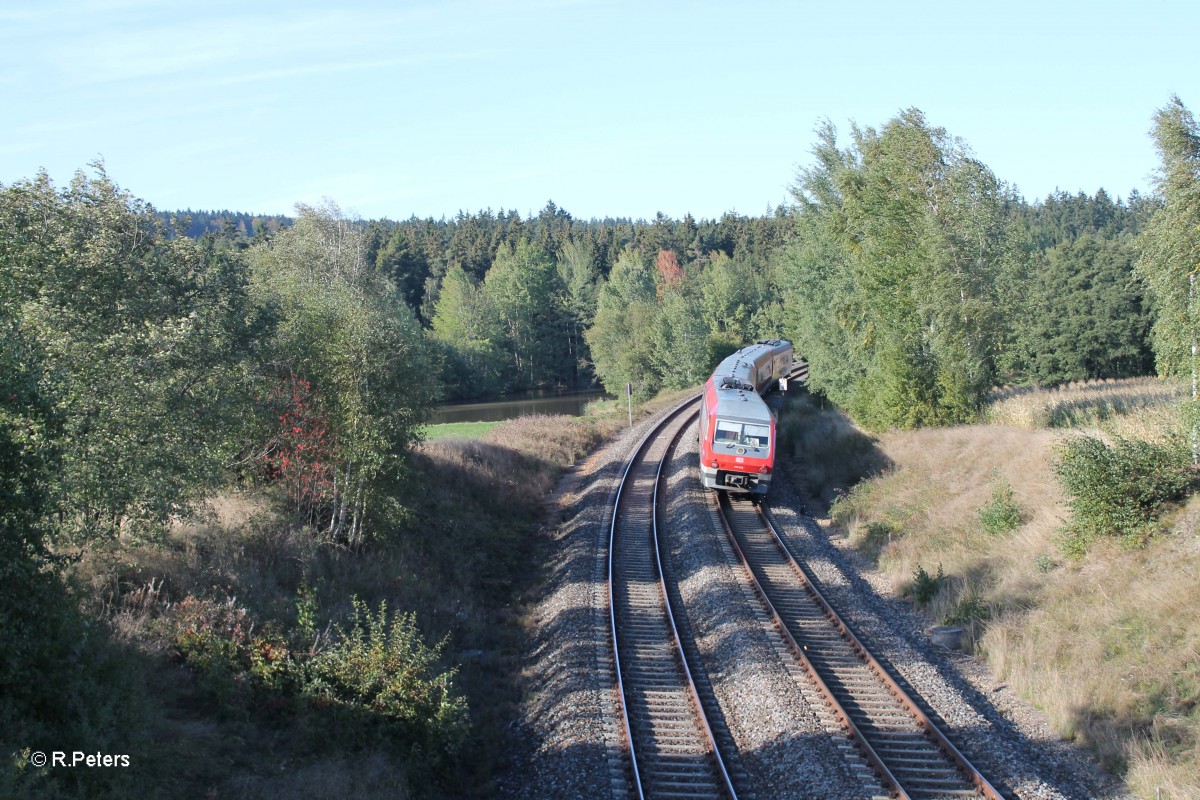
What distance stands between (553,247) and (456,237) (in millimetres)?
15867

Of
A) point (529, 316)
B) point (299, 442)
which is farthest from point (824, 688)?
point (529, 316)

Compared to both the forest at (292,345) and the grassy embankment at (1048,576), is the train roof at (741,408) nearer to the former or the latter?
the grassy embankment at (1048,576)

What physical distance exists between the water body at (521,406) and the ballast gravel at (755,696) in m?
41.4

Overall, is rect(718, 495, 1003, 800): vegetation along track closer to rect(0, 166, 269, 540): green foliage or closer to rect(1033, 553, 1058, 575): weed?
rect(1033, 553, 1058, 575): weed

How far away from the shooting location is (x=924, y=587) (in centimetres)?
1666

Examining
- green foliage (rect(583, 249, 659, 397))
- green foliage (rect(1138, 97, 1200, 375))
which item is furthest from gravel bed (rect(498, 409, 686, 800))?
green foliage (rect(583, 249, 659, 397))

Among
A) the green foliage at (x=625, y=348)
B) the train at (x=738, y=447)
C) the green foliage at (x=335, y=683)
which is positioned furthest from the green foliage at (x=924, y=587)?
the green foliage at (x=625, y=348)

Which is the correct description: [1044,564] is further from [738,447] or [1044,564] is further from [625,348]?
[625,348]

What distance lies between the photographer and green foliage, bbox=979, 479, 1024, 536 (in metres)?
17.8

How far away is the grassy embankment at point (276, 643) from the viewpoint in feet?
29.5

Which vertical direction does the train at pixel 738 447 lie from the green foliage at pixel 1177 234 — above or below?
below

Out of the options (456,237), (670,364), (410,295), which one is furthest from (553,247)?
(670,364)

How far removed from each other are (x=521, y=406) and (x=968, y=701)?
208 feet

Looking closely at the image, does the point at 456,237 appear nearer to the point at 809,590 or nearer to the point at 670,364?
the point at 670,364
